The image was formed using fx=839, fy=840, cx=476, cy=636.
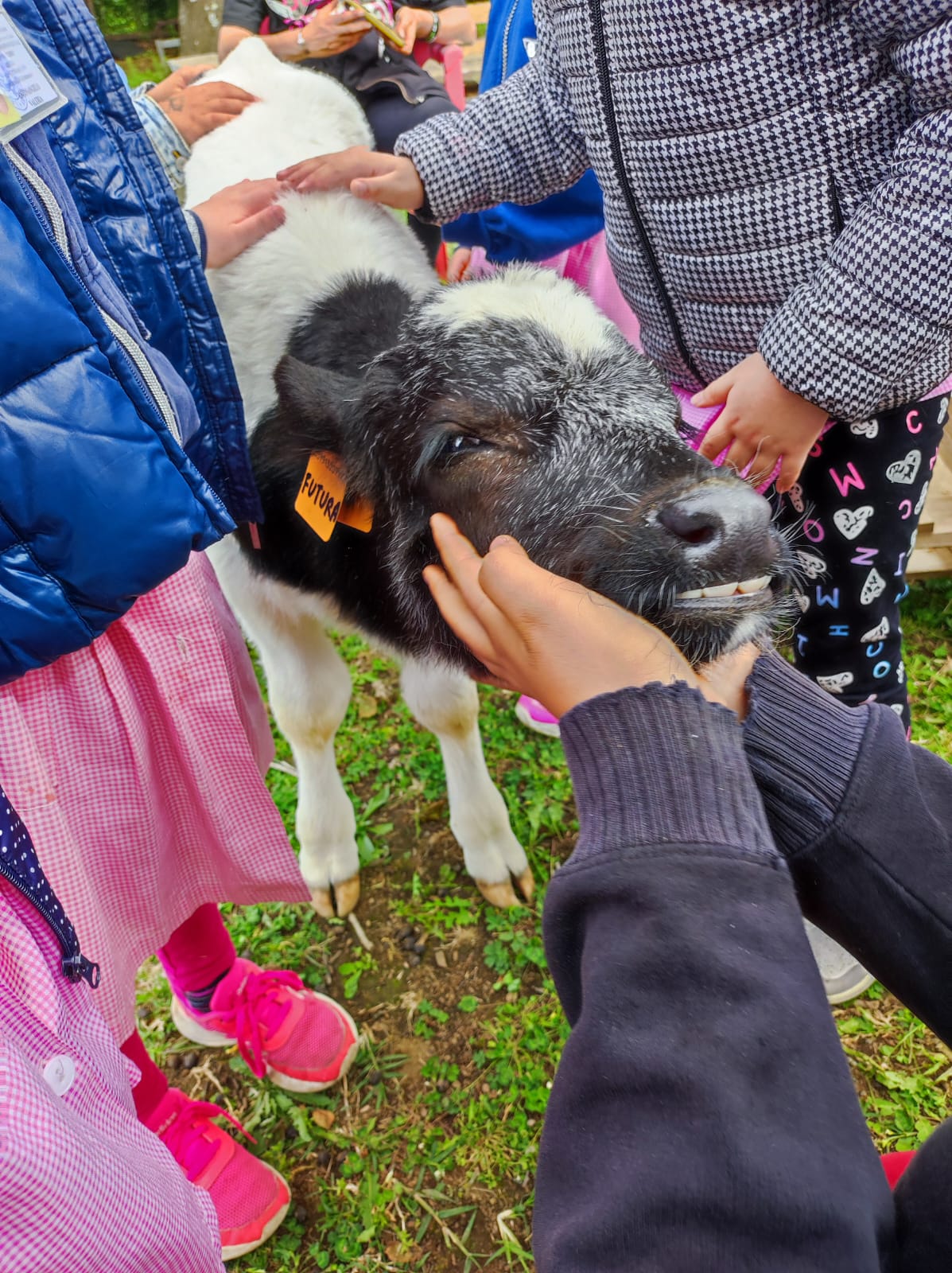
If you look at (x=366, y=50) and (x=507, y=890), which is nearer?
(x=507, y=890)

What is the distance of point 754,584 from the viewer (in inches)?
53.9

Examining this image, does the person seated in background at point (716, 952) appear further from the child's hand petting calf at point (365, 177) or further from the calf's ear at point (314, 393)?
the child's hand petting calf at point (365, 177)

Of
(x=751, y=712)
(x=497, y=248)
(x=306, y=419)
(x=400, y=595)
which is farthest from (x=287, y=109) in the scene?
(x=751, y=712)

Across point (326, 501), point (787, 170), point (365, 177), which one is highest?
point (365, 177)

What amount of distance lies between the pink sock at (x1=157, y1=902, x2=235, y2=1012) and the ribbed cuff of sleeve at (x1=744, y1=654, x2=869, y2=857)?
154 cm

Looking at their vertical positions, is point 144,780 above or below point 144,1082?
above

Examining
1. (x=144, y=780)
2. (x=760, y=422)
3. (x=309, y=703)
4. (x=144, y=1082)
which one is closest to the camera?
(x=144, y=780)

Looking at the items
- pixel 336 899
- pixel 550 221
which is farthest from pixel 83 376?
pixel 550 221

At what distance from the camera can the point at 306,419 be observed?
1.94 m

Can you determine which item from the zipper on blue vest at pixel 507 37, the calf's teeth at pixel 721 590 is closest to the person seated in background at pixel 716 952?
the calf's teeth at pixel 721 590

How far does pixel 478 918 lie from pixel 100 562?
6.17 feet

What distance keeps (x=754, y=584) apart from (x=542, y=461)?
1.59 ft

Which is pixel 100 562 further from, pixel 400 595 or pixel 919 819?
pixel 919 819

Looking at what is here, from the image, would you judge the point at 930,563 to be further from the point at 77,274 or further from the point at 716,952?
the point at 77,274
